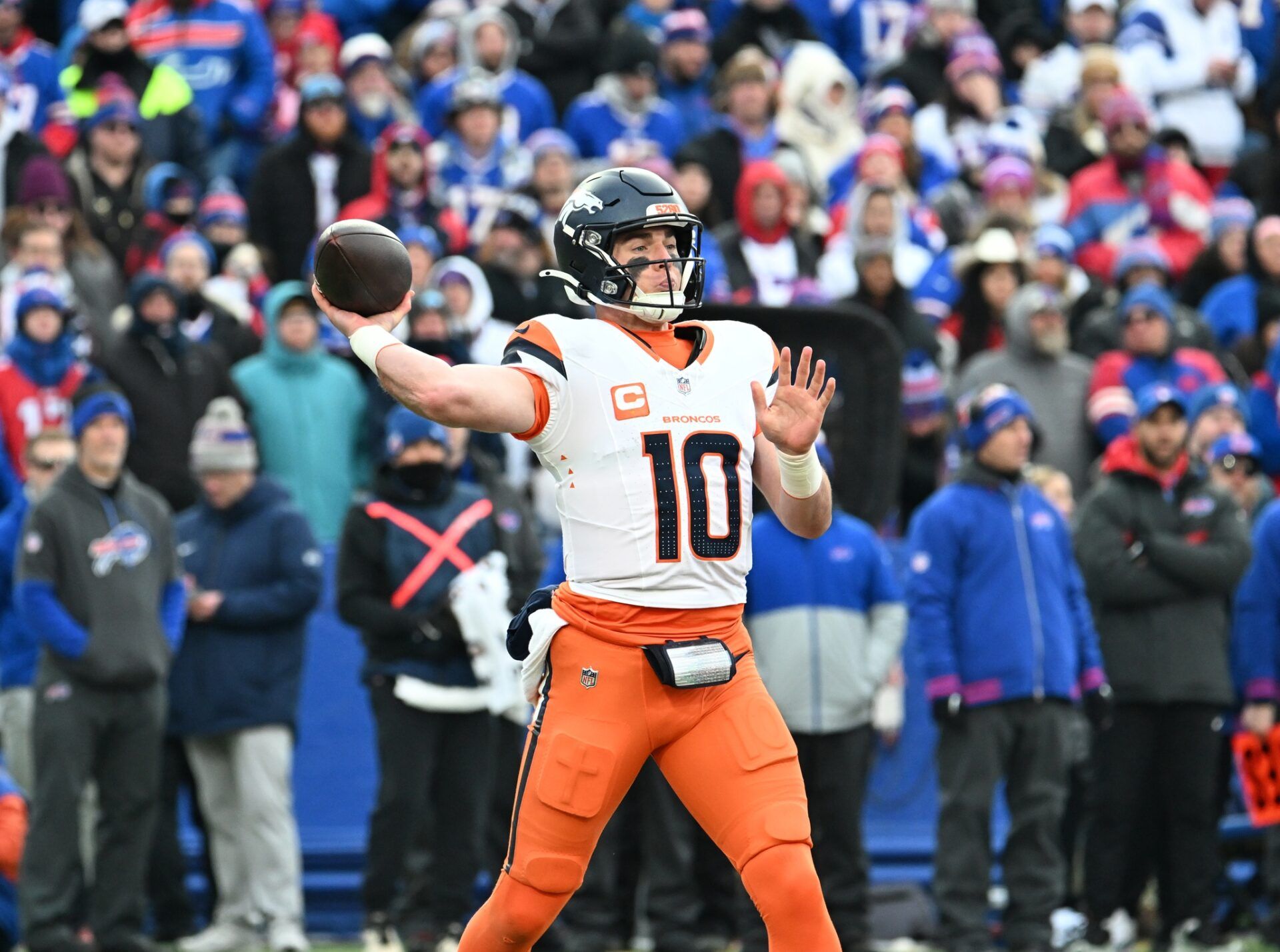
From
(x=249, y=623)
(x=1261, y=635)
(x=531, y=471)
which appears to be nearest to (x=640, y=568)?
(x=249, y=623)

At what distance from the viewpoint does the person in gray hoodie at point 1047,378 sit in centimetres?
1183

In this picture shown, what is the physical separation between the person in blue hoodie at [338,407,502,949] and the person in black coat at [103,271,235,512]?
5.67 feet

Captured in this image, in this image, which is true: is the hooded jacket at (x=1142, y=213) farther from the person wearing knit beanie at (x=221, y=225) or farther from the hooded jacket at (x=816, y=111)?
the person wearing knit beanie at (x=221, y=225)

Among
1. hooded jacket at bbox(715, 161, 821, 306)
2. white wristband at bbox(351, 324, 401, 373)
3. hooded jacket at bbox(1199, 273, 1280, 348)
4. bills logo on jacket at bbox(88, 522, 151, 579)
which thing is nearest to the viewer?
white wristband at bbox(351, 324, 401, 373)

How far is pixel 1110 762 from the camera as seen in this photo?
32.3 feet

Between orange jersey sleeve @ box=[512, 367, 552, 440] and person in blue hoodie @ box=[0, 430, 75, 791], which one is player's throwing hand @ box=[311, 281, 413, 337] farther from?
person in blue hoodie @ box=[0, 430, 75, 791]

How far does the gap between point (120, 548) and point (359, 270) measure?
4.42m

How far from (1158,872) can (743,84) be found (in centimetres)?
657

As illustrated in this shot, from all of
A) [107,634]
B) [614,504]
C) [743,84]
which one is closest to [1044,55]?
[743,84]

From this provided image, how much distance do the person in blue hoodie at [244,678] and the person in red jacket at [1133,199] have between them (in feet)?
21.4

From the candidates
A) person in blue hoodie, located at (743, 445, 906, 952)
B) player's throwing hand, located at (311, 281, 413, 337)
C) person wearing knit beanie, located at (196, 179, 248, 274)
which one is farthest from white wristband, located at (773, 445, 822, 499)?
person wearing knit beanie, located at (196, 179, 248, 274)

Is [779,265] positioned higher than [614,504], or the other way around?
[779,265]

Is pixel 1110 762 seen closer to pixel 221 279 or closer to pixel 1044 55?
pixel 221 279

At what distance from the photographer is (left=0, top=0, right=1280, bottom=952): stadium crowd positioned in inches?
376
